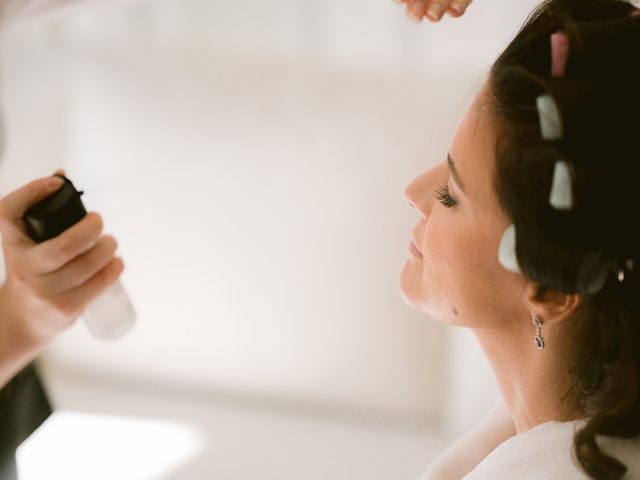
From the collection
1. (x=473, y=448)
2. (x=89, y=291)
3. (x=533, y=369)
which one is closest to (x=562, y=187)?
(x=533, y=369)

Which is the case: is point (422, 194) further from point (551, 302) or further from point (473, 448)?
point (473, 448)

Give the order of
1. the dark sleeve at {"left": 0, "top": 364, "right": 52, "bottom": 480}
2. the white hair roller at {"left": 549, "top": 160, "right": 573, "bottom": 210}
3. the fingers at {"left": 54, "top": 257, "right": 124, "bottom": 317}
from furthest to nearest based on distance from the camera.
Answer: the dark sleeve at {"left": 0, "top": 364, "right": 52, "bottom": 480} → the fingers at {"left": 54, "top": 257, "right": 124, "bottom": 317} → the white hair roller at {"left": 549, "top": 160, "right": 573, "bottom": 210}

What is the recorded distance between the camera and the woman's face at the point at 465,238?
2.32 ft

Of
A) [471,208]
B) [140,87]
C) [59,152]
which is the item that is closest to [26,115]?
[59,152]

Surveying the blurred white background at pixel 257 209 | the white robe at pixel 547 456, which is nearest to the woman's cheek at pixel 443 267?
the white robe at pixel 547 456

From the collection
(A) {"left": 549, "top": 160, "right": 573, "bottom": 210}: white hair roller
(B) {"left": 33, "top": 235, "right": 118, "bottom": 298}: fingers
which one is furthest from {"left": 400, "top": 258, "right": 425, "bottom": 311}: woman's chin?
(B) {"left": 33, "top": 235, "right": 118, "bottom": 298}: fingers

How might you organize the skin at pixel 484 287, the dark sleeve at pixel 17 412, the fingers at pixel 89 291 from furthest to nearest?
the dark sleeve at pixel 17 412 → the fingers at pixel 89 291 → the skin at pixel 484 287

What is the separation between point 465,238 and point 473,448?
14.0 inches

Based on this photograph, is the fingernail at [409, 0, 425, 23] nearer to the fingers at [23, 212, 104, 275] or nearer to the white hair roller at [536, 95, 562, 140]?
the white hair roller at [536, 95, 562, 140]

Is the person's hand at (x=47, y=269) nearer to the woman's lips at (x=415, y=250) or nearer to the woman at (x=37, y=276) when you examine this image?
the woman at (x=37, y=276)

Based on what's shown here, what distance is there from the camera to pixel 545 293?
0.69 meters

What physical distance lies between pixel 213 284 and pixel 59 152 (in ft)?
1.18

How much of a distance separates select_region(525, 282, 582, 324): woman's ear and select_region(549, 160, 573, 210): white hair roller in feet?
0.35

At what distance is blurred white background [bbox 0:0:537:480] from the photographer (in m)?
1.28
